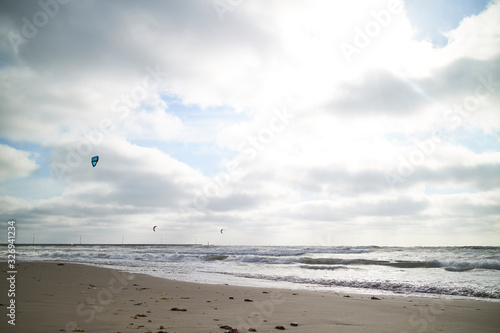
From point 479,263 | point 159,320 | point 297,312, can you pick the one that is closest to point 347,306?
point 297,312

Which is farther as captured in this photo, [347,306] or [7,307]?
[347,306]

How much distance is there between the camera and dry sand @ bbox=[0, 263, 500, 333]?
5758 mm

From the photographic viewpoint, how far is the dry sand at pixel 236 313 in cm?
576

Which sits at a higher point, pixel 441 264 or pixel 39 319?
pixel 39 319

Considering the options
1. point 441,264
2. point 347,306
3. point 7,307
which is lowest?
point 441,264

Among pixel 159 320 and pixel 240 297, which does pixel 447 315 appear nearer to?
pixel 240 297

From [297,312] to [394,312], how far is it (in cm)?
250

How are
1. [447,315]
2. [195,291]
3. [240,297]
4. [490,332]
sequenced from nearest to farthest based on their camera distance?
[490,332] → [447,315] → [240,297] → [195,291]

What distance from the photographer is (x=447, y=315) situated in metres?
7.52

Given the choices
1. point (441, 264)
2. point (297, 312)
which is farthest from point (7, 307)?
point (441, 264)

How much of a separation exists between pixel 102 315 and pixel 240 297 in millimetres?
4535

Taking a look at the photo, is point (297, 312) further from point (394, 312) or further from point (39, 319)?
point (39, 319)

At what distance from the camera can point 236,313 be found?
7.24 metres

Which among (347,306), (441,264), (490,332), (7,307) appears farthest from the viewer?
(441,264)
